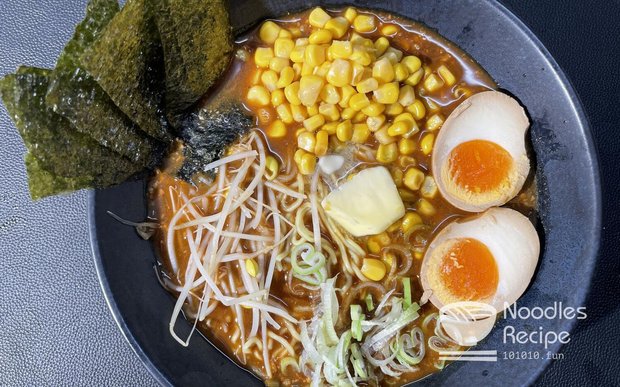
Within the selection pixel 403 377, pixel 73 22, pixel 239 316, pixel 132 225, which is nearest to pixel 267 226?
pixel 239 316

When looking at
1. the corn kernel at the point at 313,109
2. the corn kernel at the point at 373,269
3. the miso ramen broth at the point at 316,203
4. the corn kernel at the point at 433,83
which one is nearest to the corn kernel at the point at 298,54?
the miso ramen broth at the point at 316,203

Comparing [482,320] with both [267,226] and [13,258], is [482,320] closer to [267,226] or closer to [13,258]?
[267,226]

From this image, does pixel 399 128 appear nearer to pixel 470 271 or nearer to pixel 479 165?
pixel 479 165

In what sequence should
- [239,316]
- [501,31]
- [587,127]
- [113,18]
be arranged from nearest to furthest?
[113,18] → [587,127] → [501,31] → [239,316]

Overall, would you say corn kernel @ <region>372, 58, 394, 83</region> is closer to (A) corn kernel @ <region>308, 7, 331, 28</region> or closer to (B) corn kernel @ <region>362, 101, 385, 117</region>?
(B) corn kernel @ <region>362, 101, 385, 117</region>

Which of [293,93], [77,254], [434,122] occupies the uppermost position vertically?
[293,93]

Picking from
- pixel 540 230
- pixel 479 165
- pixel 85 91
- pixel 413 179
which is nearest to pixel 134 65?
pixel 85 91
